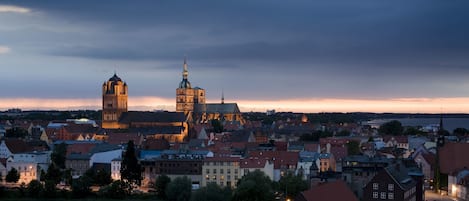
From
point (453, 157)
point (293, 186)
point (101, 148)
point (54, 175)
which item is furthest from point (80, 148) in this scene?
point (453, 157)

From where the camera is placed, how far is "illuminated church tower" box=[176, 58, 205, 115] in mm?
135375

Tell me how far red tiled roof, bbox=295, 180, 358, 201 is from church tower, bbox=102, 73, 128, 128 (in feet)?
264

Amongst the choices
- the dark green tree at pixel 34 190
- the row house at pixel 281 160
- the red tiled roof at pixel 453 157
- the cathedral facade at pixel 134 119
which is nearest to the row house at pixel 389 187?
the red tiled roof at pixel 453 157

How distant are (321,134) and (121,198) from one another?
52.0 metres

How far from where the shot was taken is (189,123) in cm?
10669

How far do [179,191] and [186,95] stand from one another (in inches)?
3548

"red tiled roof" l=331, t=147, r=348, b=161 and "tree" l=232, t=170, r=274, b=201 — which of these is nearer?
"tree" l=232, t=170, r=274, b=201

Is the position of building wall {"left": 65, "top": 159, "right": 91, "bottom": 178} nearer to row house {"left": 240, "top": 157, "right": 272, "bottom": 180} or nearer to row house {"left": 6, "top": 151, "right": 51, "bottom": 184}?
row house {"left": 6, "top": 151, "right": 51, "bottom": 184}

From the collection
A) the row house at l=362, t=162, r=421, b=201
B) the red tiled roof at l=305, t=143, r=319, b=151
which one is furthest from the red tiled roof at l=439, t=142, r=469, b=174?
the red tiled roof at l=305, t=143, r=319, b=151

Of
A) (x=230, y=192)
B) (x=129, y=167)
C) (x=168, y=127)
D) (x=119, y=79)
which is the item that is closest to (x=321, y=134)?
(x=168, y=127)

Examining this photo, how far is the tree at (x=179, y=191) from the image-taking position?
45.5m

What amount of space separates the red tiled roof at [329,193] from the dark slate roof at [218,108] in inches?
4138

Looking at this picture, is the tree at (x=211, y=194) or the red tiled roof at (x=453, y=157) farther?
the red tiled roof at (x=453, y=157)

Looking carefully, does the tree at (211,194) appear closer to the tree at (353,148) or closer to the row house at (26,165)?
the row house at (26,165)
